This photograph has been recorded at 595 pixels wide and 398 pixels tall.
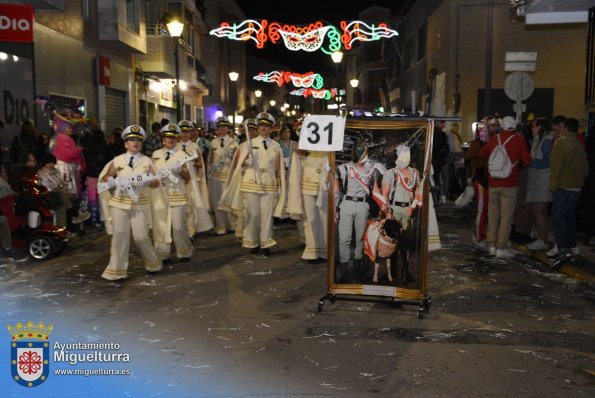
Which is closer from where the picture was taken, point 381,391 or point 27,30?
point 381,391

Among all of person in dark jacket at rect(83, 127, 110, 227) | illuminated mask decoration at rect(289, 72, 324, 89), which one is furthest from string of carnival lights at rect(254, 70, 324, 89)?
person in dark jacket at rect(83, 127, 110, 227)

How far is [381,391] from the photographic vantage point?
4.85m

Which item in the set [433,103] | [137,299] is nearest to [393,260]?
[137,299]

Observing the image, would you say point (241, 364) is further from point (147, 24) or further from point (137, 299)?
point (147, 24)

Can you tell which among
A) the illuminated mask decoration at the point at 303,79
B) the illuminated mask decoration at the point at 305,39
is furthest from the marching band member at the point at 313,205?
the illuminated mask decoration at the point at 303,79

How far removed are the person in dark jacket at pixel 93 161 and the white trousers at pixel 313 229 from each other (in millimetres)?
5271

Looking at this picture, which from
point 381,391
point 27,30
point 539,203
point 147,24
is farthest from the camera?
point 147,24

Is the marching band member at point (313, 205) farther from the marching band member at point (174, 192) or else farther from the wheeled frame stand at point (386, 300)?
the wheeled frame stand at point (386, 300)

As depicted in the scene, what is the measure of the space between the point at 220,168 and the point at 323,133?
6.63 meters

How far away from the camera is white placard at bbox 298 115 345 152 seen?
6.65 metres

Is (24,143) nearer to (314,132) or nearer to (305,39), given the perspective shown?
(314,132)

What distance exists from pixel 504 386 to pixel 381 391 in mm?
968

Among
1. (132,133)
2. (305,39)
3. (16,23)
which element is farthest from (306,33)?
(132,133)

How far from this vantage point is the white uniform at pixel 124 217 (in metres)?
8.46
